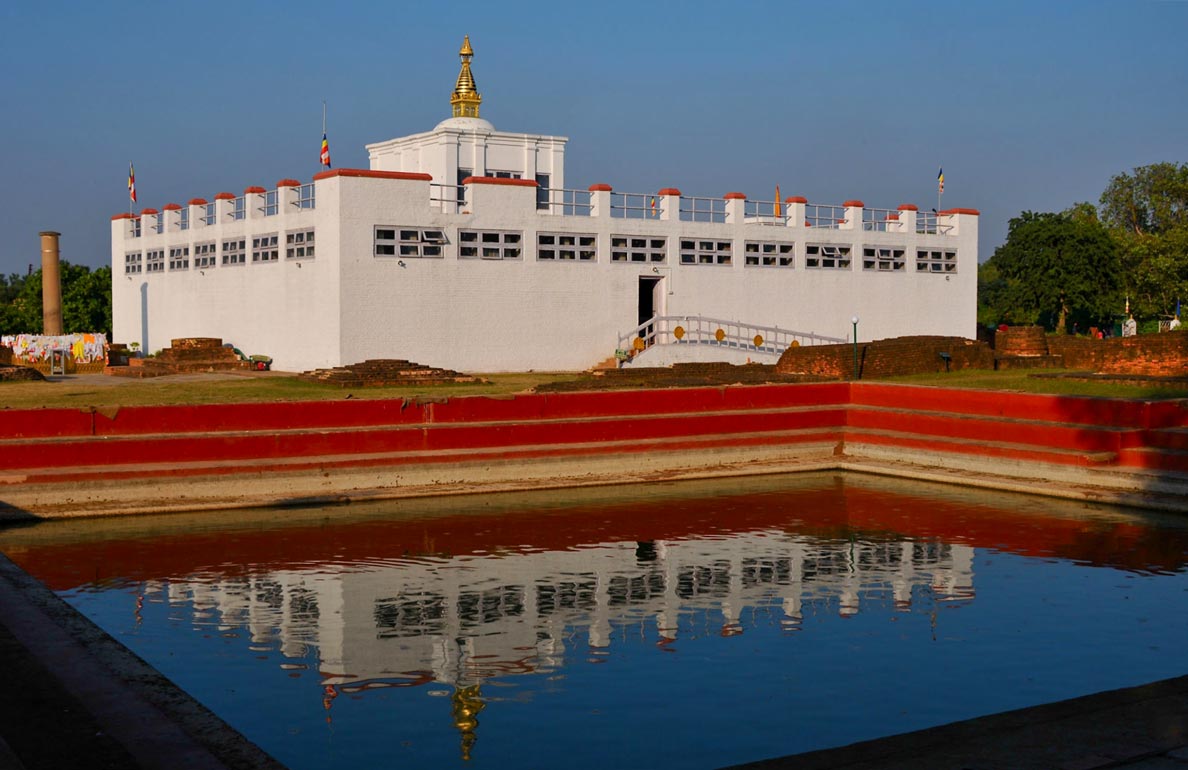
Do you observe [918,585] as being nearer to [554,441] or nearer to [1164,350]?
[554,441]

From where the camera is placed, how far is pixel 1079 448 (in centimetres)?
2483

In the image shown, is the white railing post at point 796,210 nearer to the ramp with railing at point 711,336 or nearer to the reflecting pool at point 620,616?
the ramp with railing at point 711,336

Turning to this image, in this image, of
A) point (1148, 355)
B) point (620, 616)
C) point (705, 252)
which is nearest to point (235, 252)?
point (705, 252)

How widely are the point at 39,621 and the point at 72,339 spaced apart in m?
37.0

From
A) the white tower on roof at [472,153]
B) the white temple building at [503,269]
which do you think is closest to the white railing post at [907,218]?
the white temple building at [503,269]

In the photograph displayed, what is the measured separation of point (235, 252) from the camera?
42.1 m

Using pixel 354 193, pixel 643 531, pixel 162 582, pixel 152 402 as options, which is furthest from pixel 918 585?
pixel 354 193

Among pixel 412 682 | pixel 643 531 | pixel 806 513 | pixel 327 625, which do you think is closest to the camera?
pixel 412 682

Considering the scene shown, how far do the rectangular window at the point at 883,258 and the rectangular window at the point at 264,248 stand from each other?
68.4 feet

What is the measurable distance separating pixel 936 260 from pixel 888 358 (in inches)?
584

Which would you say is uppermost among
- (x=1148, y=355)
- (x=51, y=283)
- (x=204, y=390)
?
(x=51, y=283)

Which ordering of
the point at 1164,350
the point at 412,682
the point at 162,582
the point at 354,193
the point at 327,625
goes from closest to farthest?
the point at 412,682
the point at 327,625
the point at 162,582
the point at 1164,350
the point at 354,193

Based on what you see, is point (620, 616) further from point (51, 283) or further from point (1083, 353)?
point (51, 283)

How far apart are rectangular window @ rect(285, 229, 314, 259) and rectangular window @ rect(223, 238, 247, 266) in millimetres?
3362
